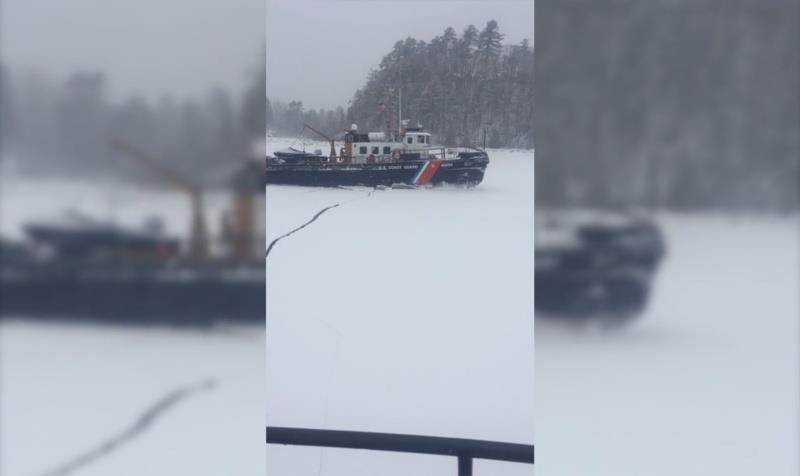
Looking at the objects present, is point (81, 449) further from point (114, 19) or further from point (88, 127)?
point (114, 19)

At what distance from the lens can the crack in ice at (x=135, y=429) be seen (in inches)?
25.5

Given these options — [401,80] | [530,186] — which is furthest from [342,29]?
[530,186]

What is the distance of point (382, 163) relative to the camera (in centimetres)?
289

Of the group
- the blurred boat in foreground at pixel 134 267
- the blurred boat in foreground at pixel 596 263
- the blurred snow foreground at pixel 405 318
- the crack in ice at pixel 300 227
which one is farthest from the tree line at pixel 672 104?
the crack in ice at pixel 300 227

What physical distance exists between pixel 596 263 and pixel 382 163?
223cm

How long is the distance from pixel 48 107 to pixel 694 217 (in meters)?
0.60

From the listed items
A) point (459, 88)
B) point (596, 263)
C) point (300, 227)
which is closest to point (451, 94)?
point (459, 88)

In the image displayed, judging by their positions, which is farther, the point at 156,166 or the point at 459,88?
the point at 459,88

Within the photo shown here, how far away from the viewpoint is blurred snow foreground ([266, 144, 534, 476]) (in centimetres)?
263

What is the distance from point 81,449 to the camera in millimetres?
656

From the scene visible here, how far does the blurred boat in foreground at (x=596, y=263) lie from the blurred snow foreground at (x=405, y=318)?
188cm

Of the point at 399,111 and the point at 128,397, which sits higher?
the point at 399,111

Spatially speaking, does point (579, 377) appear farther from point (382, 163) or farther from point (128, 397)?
point (382, 163)

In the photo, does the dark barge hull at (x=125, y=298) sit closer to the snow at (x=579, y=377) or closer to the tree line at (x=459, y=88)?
the snow at (x=579, y=377)
